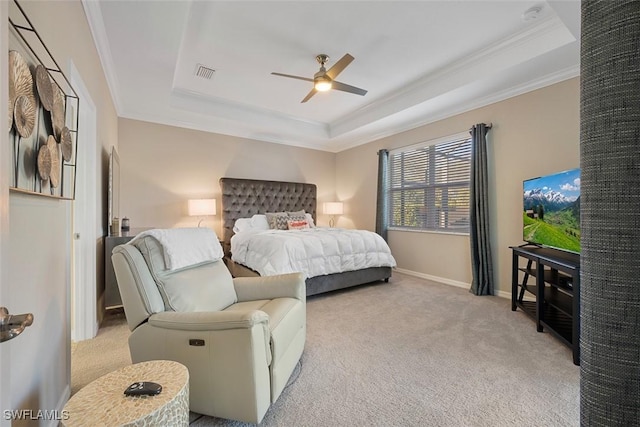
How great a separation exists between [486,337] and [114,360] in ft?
9.55

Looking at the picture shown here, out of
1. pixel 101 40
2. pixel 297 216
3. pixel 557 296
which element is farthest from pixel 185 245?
pixel 297 216

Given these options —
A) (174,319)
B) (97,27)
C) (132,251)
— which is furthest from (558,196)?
(97,27)

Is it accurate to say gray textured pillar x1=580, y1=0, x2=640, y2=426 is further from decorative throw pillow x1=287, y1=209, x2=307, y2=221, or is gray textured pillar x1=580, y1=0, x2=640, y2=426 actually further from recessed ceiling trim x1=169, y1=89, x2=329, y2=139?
decorative throw pillow x1=287, y1=209, x2=307, y2=221

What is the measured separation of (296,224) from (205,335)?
351cm

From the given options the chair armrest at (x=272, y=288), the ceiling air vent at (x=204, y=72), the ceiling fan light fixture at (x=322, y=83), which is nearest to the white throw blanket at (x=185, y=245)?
the chair armrest at (x=272, y=288)

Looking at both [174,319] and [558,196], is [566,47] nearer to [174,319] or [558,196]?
[558,196]

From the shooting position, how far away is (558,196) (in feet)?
8.37

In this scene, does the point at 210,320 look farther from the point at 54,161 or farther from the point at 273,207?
the point at 273,207

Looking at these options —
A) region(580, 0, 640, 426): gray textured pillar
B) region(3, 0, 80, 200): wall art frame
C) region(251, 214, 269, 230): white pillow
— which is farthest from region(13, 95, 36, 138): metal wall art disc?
region(251, 214, 269, 230): white pillow

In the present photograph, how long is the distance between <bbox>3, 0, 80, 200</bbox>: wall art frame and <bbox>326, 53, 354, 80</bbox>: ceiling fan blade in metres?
2.05

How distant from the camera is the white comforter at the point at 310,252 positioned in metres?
3.38

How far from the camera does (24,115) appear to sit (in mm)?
1035

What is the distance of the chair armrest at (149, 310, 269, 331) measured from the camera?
1372mm

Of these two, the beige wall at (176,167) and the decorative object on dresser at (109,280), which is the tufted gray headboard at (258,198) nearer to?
the beige wall at (176,167)
